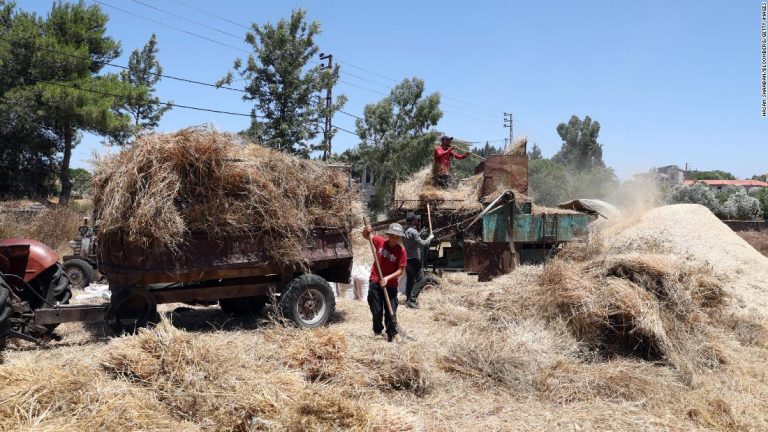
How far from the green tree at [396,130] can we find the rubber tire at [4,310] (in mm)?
21024

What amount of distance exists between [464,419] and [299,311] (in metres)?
3.35

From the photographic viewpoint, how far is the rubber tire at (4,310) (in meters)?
5.02

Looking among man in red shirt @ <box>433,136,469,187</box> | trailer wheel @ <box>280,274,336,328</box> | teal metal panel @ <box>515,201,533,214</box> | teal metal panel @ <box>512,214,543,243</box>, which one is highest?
man in red shirt @ <box>433,136,469,187</box>

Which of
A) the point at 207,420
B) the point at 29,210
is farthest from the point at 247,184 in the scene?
the point at 29,210

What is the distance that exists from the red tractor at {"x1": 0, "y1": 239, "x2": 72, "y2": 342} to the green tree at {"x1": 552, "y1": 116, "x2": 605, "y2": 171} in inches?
2390

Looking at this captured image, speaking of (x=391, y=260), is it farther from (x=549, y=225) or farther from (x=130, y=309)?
(x=549, y=225)

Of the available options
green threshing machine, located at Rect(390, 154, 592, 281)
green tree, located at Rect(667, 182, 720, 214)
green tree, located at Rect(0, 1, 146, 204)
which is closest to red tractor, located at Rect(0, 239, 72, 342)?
green threshing machine, located at Rect(390, 154, 592, 281)

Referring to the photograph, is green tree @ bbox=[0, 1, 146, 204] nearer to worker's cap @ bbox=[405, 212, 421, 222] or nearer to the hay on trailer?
the hay on trailer

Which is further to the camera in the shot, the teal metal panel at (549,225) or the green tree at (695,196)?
the green tree at (695,196)

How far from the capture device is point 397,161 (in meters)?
25.9

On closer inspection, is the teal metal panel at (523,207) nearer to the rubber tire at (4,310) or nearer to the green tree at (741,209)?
the rubber tire at (4,310)

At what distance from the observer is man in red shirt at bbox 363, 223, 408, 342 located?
6.46 meters

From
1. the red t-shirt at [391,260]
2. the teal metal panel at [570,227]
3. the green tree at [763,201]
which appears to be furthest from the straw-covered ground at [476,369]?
the green tree at [763,201]

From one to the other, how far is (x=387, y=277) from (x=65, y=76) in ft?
62.0
